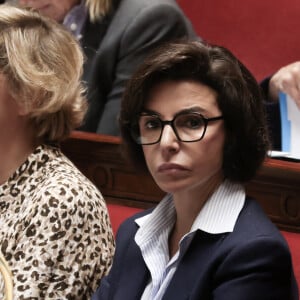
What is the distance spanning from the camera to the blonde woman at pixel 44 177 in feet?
3.05

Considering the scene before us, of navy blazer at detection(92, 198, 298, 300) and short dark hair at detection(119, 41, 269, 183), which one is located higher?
short dark hair at detection(119, 41, 269, 183)

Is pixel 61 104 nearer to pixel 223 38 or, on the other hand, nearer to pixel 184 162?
pixel 184 162

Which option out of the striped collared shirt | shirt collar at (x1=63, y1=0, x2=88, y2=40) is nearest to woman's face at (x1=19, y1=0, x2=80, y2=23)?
shirt collar at (x1=63, y1=0, x2=88, y2=40)

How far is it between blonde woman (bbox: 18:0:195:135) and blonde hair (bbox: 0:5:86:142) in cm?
40

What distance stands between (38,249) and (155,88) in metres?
0.24

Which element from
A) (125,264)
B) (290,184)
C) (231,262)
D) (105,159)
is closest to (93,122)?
(105,159)

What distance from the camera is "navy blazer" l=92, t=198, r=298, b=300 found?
2.37 feet

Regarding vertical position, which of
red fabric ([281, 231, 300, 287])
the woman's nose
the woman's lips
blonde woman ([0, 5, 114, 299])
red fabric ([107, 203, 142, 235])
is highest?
the woman's nose

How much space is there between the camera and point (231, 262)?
2.41ft

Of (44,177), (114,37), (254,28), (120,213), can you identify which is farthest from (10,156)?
(254,28)

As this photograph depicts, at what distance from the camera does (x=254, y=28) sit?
1.72 meters

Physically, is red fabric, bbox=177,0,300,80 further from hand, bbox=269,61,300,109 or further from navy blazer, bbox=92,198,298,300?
navy blazer, bbox=92,198,298,300

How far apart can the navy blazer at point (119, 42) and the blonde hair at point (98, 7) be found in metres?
0.02

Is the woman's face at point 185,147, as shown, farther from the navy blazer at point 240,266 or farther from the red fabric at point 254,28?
the red fabric at point 254,28
